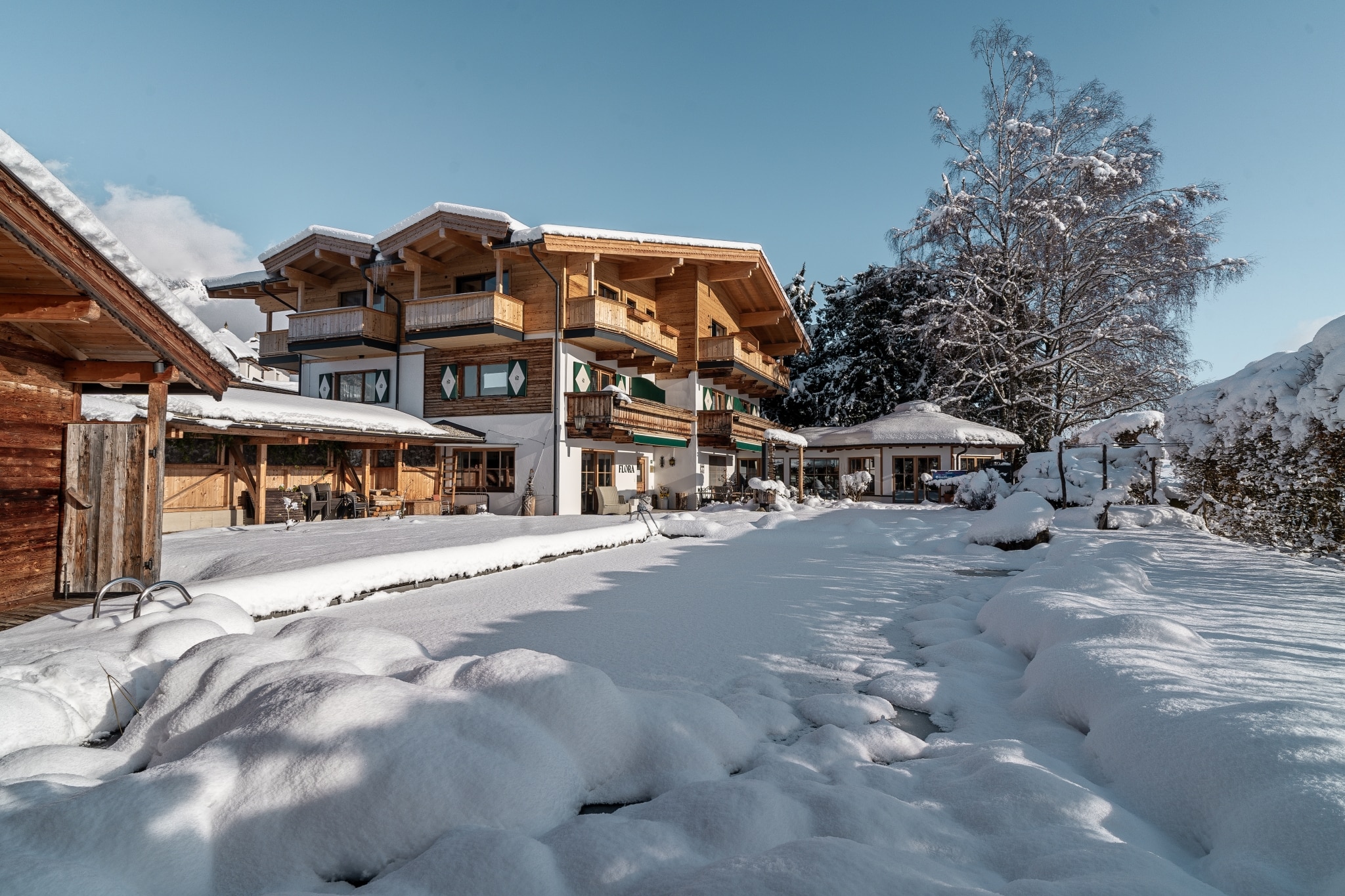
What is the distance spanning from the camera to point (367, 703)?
2.23m

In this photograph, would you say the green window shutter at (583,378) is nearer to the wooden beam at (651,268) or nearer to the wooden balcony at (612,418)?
the wooden balcony at (612,418)

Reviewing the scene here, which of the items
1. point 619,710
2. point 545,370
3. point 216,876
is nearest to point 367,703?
point 216,876

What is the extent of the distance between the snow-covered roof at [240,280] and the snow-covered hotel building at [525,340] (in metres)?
0.08

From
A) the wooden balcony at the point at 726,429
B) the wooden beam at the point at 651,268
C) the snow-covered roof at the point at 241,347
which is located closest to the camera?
the wooden beam at the point at 651,268

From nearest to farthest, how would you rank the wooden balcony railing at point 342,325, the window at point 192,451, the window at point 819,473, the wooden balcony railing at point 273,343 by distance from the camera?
the window at point 192,451, the wooden balcony railing at point 342,325, the wooden balcony railing at point 273,343, the window at point 819,473

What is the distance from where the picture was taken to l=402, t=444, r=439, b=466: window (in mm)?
18375

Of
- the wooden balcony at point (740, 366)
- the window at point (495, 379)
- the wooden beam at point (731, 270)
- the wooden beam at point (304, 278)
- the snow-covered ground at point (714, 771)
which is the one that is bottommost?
the snow-covered ground at point (714, 771)

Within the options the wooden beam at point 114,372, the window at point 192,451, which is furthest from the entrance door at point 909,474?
the wooden beam at point 114,372

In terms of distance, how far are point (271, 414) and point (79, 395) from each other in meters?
7.80

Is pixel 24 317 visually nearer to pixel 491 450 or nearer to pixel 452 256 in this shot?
pixel 491 450

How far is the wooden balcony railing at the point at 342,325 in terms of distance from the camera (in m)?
19.1

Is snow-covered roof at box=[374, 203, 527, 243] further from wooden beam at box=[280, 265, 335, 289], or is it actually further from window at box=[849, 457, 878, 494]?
window at box=[849, 457, 878, 494]

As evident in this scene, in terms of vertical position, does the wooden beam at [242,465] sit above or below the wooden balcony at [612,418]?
below

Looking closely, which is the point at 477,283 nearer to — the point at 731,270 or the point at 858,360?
the point at 731,270
